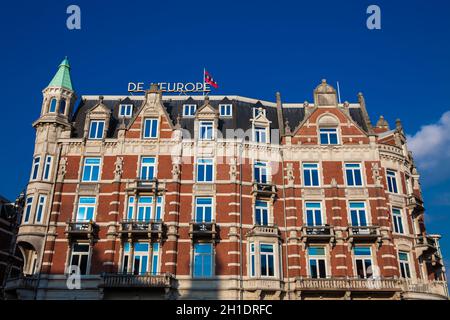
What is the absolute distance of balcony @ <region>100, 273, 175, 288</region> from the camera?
31.0m

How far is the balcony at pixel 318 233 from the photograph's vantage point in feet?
111

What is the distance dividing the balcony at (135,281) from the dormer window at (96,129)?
42.6ft

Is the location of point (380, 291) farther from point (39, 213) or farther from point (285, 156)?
point (39, 213)

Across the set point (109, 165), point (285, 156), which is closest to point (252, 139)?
point (285, 156)

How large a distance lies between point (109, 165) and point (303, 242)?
57.6 feet

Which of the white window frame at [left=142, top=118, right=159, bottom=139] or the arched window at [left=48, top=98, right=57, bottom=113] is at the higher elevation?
the arched window at [left=48, top=98, right=57, bottom=113]

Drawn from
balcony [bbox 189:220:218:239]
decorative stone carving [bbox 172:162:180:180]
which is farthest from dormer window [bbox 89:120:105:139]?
balcony [bbox 189:220:218:239]

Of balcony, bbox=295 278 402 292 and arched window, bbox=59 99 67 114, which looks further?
arched window, bbox=59 99 67 114

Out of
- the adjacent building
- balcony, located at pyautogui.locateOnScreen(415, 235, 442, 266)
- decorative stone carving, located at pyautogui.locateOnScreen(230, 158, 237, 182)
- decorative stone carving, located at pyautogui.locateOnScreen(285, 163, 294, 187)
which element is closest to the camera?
the adjacent building

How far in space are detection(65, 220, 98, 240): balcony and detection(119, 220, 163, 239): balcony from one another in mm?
2347

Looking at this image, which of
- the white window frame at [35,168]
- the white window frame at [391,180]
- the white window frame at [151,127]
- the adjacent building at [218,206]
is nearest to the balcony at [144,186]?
the adjacent building at [218,206]

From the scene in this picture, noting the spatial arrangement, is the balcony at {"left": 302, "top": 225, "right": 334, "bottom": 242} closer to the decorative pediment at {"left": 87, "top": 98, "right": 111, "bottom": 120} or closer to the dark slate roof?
the dark slate roof

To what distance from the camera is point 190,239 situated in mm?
33719

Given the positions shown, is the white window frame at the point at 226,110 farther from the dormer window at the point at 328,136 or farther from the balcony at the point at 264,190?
the dormer window at the point at 328,136
